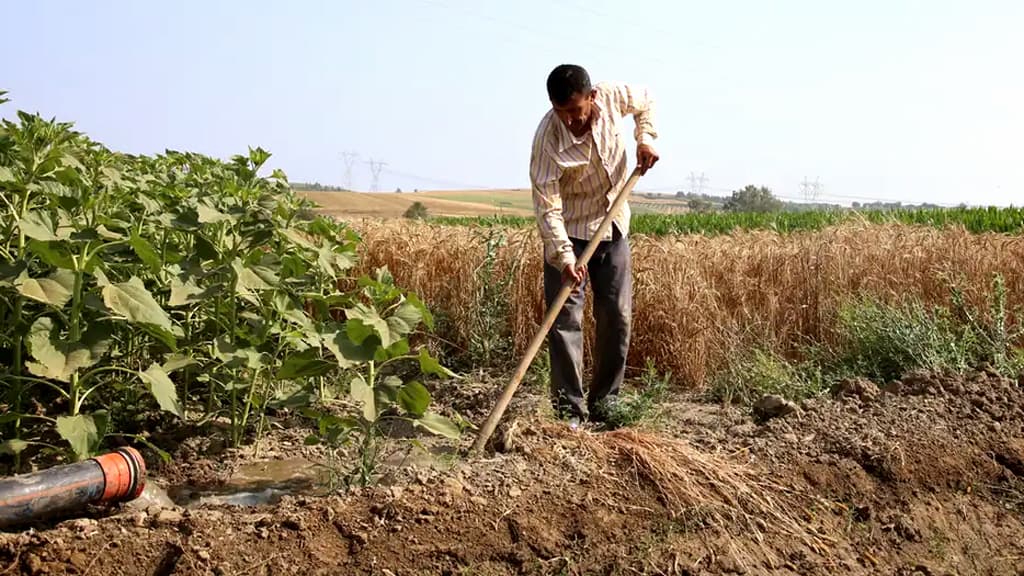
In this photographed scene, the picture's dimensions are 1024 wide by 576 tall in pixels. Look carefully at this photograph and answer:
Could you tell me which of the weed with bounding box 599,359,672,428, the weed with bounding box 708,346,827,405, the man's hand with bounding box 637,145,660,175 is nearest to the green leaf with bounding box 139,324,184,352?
the weed with bounding box 599,359,672,428

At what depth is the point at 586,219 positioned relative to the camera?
16.4 ft

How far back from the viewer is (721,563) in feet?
11.4

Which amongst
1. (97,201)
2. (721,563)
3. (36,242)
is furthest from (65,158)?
(721,563)

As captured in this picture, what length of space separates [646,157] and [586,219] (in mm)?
441

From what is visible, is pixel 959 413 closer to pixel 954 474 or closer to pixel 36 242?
pixel 954 474

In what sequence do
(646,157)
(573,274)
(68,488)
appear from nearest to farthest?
1. (68,488)
2. (573,274)
3. (646,157)

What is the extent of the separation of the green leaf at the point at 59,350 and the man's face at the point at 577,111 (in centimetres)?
228

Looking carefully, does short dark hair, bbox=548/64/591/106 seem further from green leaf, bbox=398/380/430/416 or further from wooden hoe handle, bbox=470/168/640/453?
green leaf, bbox=398/380/430/416

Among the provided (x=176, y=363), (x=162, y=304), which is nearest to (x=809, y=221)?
(x=162, y=304)

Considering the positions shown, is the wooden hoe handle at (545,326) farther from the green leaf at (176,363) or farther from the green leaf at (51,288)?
the green leaf at (51,288)

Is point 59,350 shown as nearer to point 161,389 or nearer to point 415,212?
point 161,389

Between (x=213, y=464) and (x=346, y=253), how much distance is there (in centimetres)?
116

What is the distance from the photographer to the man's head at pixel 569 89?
4.51 m

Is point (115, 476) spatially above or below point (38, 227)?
below
